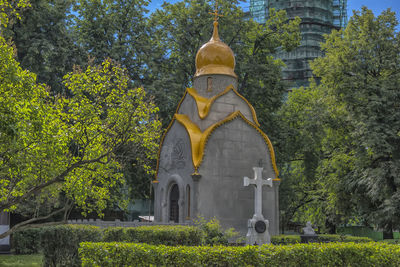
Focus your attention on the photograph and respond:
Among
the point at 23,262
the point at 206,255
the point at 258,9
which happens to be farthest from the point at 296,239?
the point at 258,9

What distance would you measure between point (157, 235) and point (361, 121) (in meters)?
14.5


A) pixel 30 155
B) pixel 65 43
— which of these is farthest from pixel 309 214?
pixel 30 155

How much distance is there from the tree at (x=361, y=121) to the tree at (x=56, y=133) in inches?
499

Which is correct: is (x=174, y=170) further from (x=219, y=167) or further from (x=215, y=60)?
(x=215, y=60)

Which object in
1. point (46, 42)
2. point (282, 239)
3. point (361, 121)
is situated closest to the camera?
point (282, 239)

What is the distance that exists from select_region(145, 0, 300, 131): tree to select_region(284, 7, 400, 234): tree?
321 cm

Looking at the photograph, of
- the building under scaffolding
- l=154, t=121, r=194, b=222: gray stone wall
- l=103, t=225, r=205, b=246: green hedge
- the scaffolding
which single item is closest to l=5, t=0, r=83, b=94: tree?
l=154, t=121, r=194, b=222: gray stone wall

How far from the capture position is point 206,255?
8797mm

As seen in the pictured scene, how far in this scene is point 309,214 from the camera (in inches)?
1340

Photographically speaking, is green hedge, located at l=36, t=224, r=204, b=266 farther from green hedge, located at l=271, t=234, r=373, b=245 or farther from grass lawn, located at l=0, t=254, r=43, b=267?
green hedge, located at l=271, t=234, r=373, b=245

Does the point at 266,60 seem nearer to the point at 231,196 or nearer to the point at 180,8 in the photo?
the point at 180,8

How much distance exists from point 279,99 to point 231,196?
11897 mm

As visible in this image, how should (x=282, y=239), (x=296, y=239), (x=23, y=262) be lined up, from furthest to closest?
(x=296, y=239) < (x=282, y=239) < (x=23, y=262)

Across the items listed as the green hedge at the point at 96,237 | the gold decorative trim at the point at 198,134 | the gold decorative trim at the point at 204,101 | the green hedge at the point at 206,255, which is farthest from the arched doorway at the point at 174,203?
the green hedge at the point at 206,255
